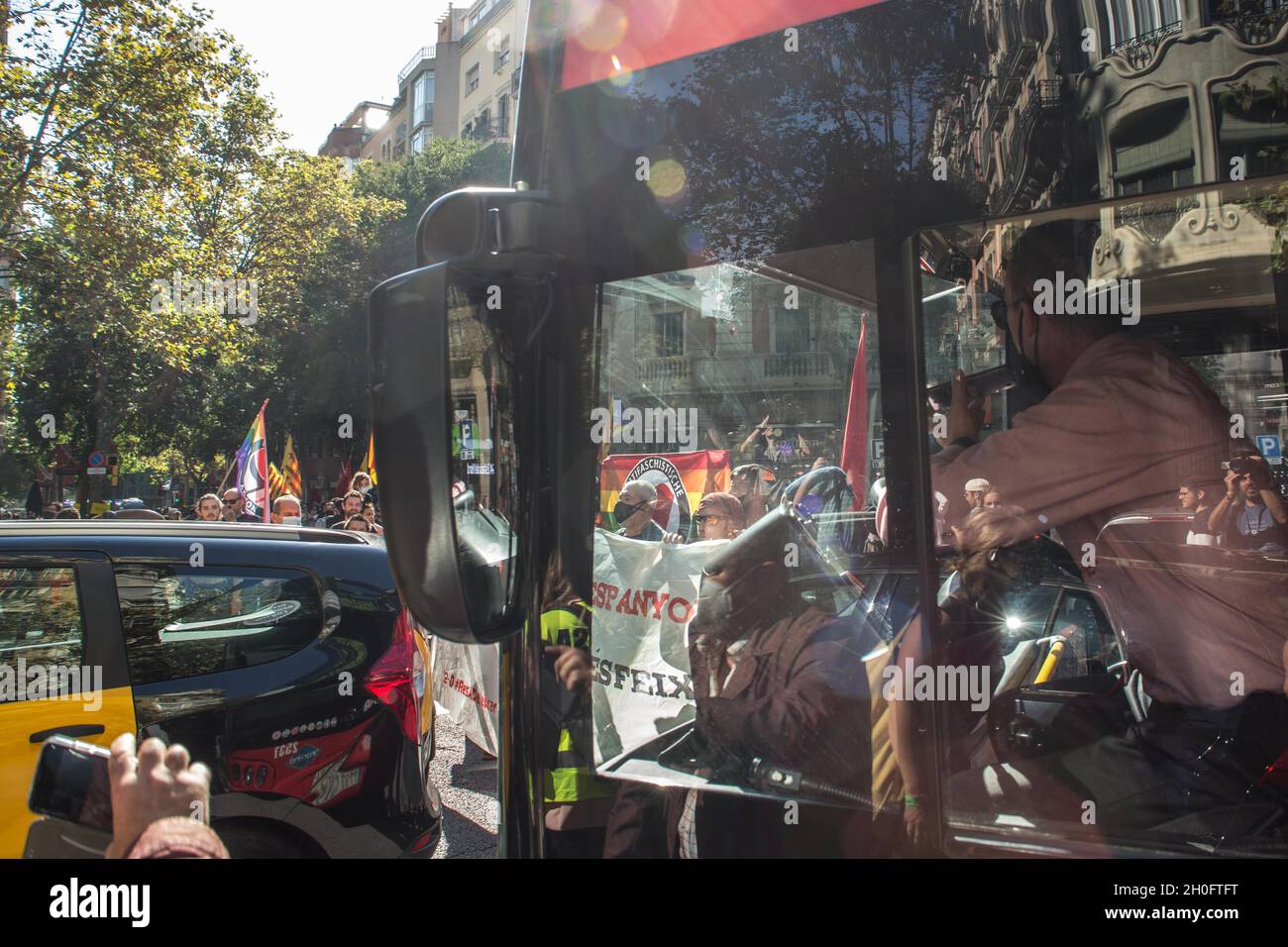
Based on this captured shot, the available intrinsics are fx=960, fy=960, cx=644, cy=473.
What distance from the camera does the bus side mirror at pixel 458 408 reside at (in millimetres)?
1615

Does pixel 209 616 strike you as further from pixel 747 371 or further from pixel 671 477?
pixel 747 371

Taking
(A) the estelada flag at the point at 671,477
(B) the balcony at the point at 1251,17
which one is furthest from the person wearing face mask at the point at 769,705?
(B) the balcony at the point at 1251,17

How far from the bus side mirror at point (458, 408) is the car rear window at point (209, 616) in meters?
2.57

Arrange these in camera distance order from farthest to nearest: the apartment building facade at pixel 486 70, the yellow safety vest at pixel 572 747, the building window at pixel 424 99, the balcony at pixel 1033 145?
the building window at pixel 424 99
the apartment building facade at pixel 486 70
the yellow safety vest at pixel 572 747
the balcony at pixel 1033 145

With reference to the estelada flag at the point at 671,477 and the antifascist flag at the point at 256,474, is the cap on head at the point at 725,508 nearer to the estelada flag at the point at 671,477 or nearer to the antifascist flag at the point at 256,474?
the estelada flag at the point at 671,477

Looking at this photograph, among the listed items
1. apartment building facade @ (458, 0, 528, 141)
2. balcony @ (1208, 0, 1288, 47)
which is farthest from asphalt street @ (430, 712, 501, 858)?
apartment building facade @ (458, 0, 528, 141)

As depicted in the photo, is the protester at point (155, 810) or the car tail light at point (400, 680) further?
the car tail light at point (400, 680)

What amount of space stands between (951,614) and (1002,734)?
0.26 m

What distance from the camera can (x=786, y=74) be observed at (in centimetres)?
160

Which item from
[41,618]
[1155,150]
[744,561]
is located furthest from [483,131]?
[1155,150]

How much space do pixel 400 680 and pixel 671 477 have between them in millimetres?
2756

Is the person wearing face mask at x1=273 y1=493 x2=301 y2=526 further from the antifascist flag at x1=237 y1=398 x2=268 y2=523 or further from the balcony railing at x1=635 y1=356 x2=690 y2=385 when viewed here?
the balcony railing at x1=635 y1=356 x2=690 y2=385
